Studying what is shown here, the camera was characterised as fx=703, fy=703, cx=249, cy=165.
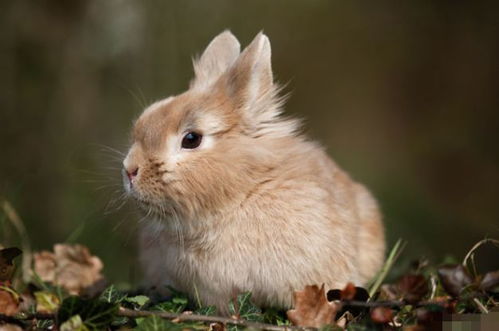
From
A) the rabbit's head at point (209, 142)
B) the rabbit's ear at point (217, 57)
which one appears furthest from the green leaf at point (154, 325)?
the rabbit's ear at point (217, 57)

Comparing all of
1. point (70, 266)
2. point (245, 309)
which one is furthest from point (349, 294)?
point (70, 266)

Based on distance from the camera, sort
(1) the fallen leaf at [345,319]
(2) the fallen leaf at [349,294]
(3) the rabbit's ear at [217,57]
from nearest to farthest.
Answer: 1. (2) the fallen leaf at [349,294]
2. (1) the fallen leaf at [345,319]
3. (3) the rabbit's ear at [217,57]

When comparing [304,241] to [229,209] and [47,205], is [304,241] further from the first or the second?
[47,205]

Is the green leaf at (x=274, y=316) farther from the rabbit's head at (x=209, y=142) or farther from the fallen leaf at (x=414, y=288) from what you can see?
the fallen leaf at (x=414, y=288)

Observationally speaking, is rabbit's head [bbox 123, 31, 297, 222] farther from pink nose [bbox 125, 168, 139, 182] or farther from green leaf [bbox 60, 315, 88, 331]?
green leaf [bbox 60, 315, 88, 331]

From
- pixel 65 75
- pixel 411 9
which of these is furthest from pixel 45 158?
pixel 411 9

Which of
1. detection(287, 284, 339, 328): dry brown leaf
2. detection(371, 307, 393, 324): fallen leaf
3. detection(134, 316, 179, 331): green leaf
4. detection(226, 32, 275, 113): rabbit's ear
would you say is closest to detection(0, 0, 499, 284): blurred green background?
detection(226, 32, 275, 113): rabbit's ear

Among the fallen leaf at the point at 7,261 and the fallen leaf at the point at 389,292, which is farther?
the fallen leaf at the point at 389,292
